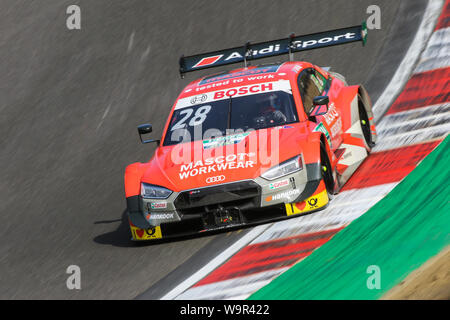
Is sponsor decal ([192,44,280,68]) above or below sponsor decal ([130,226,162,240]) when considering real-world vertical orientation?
above

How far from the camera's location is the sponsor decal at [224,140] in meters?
8.20

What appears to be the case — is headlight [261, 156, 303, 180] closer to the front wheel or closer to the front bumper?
the front bumper

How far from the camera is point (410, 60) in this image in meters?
12.4

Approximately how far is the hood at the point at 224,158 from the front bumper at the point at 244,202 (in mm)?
102

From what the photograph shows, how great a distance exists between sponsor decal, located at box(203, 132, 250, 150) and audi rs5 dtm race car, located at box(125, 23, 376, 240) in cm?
1

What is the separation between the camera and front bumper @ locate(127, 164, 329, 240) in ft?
25.0

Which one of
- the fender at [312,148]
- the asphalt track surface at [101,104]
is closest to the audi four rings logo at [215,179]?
the asphalt track surface at [101,104]

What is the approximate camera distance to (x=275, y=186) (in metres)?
7.62
